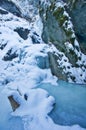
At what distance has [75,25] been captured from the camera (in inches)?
880

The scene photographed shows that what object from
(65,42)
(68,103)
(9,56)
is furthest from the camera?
(9,56)

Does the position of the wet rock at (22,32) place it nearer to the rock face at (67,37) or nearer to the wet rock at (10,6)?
the rock face at (67,37)

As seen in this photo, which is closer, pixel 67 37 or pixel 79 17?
pixel 79 17

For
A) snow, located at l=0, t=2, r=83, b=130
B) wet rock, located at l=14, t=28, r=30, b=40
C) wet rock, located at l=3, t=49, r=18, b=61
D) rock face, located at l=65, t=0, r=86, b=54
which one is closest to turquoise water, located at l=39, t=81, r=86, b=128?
snow, located at l=0, t=2, r=83, b=130

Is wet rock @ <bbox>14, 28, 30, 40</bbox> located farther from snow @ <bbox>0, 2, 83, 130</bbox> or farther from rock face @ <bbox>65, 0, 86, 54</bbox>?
rock face @ <bbox>65, 0, 86, 54</bbox>

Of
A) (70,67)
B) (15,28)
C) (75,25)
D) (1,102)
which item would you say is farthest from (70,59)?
(15,28)

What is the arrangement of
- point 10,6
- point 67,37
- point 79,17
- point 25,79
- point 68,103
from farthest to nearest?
point 10,6 < point 25,79 < point 67,37 < point 79,17 < point 68,103

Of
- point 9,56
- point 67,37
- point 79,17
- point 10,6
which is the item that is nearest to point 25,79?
point 67,37

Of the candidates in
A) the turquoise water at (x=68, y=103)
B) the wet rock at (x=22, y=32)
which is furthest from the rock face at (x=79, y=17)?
the wet rock at (x=22, y=32)

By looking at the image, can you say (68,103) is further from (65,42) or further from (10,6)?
(10,6)

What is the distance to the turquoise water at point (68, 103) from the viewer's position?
1371 centimetres

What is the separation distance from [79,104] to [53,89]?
13.9 feet

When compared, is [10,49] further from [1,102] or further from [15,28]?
[1,102]

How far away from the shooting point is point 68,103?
1625cm
